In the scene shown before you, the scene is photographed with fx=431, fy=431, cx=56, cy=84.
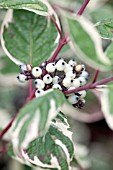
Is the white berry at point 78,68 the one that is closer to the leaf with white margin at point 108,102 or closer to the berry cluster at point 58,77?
the berry cluster at point 58,77

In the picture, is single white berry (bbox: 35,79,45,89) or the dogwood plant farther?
single white berry (bbox: 35,79,45,89)

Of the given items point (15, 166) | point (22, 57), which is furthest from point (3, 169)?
point (22, 57)

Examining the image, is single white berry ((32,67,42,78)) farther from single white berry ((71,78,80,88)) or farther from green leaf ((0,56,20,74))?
green leaf ((0,56,20,74))

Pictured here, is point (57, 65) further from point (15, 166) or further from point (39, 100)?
point (15, 166)

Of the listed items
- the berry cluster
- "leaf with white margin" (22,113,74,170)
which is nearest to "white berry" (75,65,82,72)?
the berry cluster

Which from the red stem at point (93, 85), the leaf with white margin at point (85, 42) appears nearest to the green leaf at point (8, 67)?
the red stem at point (93, 85)

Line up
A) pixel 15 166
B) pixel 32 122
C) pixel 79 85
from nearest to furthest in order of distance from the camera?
pixel 32 122 < pixel 79 85 < pixel 15 166

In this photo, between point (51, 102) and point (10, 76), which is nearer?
point (51, 102)

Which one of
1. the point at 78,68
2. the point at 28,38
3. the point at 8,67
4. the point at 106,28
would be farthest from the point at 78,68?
the point at 8,67
